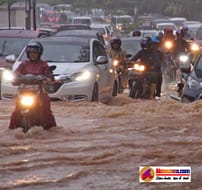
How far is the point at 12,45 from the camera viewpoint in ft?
69.1

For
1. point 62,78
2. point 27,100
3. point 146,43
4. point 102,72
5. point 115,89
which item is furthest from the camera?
point 115,89

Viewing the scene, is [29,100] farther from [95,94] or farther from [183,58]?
[183,58]

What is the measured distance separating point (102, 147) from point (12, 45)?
10474mm

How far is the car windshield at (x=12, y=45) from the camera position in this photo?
816 inches

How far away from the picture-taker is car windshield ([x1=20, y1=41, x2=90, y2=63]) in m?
16.9

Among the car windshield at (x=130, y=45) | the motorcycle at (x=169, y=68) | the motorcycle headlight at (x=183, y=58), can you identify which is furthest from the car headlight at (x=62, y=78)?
the car windshield at (x=130, y=45)

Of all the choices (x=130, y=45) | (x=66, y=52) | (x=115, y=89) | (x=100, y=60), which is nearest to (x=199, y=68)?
(x=100, y=60)

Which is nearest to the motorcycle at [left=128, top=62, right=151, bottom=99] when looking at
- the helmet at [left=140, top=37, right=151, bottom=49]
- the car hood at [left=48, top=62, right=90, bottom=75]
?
the helmet at [left=140, top=37, right=151, bottom=49]

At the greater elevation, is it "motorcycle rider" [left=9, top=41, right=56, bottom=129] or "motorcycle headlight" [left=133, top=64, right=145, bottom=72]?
"motorcycle rider" [left=9, top=41, right=56, bottom=129]

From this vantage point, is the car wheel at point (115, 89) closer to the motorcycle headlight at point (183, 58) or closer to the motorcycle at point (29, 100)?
the motorcycle headlight at point (183, 58)

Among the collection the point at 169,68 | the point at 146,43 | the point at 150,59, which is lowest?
the point at 169,68

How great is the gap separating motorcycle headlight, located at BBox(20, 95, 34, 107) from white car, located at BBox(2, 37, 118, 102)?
414 centimetres

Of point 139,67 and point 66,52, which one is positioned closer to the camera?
point 66,52

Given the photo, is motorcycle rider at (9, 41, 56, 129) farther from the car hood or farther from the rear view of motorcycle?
the car hood
